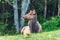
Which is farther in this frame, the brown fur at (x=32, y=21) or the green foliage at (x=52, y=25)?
the green foliage at (x=52, y=25)

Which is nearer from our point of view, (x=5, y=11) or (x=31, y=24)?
(x=31, y=24)

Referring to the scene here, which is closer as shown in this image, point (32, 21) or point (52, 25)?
point (32, 21)

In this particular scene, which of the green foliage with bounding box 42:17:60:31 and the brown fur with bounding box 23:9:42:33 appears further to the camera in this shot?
the green foliage with bounding box 42:17:60:31

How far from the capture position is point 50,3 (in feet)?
80.4

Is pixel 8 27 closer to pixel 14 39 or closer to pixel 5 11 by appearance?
pixel 5 11

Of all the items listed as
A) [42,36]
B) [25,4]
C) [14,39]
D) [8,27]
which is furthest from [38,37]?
[8,27]

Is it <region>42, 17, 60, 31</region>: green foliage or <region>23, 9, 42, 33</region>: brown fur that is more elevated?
<region>23, 9, 42, 33</region>: brown fur

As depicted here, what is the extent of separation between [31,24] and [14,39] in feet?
4.44

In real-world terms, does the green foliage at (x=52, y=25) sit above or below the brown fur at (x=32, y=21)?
below

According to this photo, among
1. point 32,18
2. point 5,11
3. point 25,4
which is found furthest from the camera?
point 5,11

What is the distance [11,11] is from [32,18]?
13.8m

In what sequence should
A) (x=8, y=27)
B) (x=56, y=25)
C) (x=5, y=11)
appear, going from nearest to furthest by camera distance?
(x=56, y=25)
(x=8, y=27)
(x=5, y=11)

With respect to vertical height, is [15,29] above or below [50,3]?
below

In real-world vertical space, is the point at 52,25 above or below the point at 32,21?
below
